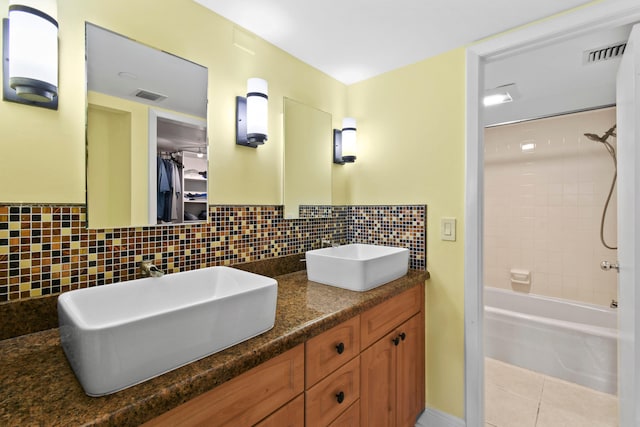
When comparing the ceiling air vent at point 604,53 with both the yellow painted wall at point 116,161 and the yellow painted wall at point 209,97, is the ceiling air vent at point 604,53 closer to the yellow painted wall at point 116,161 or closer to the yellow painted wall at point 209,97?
the yellow painted wall at point 209,97

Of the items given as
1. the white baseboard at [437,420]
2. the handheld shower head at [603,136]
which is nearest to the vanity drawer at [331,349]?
the white baseboard at [437,420]

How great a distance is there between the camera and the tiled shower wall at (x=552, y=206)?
2.52 m

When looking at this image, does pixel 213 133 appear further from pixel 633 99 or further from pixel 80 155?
pixel 633 99

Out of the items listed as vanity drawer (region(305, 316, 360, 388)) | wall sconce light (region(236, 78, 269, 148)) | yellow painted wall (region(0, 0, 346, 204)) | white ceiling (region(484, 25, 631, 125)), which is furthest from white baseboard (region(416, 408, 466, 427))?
white ceiling (region(484, 25, 631, 125))

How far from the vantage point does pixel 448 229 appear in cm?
167

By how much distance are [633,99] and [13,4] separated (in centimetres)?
212

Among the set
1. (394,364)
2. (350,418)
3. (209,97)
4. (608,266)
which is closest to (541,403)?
Result: (608,266)

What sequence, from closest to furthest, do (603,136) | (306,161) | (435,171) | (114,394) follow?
(114,394) < (435,171) < (306,161) < (603,136)

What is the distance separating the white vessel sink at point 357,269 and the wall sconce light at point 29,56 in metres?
1.14

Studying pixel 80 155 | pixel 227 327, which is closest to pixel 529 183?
pixel 227 327

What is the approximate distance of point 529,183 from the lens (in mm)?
2875

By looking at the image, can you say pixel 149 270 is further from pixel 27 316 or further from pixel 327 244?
pixel 327 244

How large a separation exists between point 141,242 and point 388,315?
1079mm

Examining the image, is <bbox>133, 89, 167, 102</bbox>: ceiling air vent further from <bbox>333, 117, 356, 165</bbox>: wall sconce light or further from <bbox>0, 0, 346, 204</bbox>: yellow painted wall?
<bbox>333, 117, 356, 165</bbox>: wall sconce light
